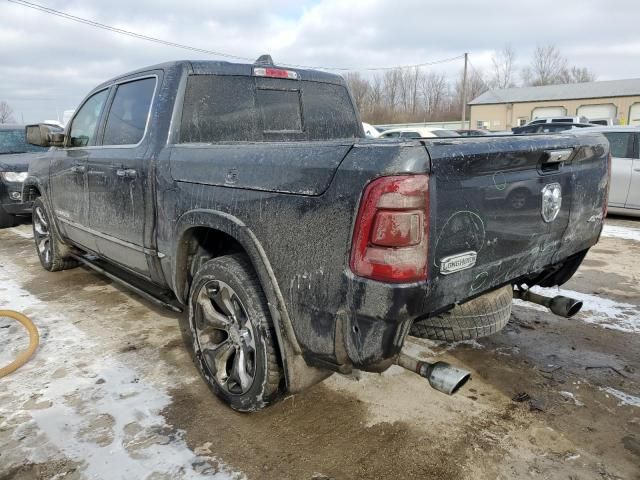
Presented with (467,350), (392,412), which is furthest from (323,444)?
(467,350)

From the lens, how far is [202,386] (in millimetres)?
3086

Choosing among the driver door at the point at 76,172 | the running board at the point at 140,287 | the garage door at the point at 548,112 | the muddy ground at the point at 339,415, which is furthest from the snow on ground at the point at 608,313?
the garage door at the point at 548,112

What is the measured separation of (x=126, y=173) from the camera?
333 cm

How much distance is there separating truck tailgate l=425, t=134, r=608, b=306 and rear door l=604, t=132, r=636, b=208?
658 centimetres

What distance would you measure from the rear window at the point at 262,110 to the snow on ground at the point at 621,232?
521 centimetres

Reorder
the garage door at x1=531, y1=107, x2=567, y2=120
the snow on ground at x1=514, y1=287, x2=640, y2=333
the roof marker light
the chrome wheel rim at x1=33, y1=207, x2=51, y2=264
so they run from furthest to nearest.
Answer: the garage door at x1=531, y1=107, x2=567, y2=120
the chrome wheel rim at x1=33, y1=207, x2=51, y2=264
the snow on ground at x1=514, y1=287, x2=640, y2=333
the roof marker light

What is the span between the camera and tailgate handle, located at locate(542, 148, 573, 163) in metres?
2.32

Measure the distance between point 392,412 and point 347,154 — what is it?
5.23 feet

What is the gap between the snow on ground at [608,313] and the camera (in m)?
3.94

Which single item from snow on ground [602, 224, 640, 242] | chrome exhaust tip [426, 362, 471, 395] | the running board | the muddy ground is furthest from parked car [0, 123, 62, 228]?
snow on ground [602, 224, 640, 242]

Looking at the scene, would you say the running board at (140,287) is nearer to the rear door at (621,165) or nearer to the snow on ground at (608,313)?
the snow on ground at (608,313)

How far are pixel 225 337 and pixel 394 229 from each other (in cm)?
153

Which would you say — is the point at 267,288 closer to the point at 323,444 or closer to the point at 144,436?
the point at 323,444

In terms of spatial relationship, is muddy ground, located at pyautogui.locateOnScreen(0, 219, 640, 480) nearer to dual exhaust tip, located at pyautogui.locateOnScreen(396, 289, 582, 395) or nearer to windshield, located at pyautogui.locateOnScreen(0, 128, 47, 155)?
dual exhaust tip, located at pyautogui.locateOnScreen(396, 289, 582, 395)
